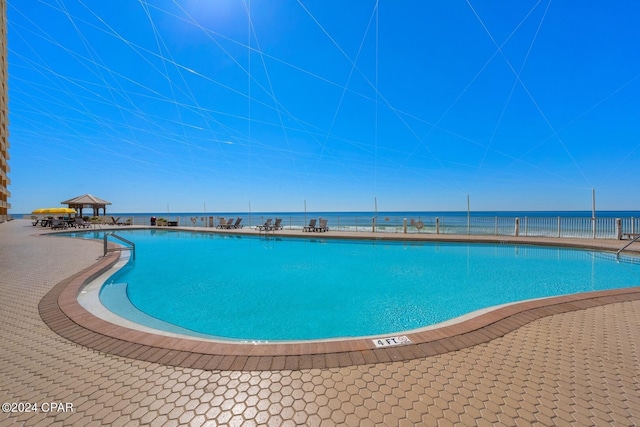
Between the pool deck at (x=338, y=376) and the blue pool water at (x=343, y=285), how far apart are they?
1320 mm

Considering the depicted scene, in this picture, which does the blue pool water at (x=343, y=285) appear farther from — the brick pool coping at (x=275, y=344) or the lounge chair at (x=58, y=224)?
the lounge chair at (x=58, y=224)

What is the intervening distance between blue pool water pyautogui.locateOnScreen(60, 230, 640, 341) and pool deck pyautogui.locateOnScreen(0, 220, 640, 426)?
1320 millimetres

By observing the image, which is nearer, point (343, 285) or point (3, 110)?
point (343, 285)

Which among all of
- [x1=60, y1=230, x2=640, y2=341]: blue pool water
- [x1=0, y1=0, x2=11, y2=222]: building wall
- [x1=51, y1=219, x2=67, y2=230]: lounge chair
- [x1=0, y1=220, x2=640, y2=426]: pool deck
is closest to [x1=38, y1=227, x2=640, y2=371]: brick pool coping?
[x1=0, y1=220, x2=640, y2=426]: pool deck

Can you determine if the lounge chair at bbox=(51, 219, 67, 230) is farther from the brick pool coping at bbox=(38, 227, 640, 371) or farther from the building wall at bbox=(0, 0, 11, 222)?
the brick pool coping at bbox=(38, 227, 640, 371)

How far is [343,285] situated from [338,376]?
4.08 m

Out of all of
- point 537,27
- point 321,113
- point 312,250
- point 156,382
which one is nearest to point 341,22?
point 321,113

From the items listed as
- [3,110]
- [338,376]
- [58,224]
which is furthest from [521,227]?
[3,110]

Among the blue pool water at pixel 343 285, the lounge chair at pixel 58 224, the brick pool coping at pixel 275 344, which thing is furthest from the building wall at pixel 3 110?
the brick pool coping at pixel 275 344

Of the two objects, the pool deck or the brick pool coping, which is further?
the brick pool coping

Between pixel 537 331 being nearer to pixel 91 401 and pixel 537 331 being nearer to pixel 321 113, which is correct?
pixel 91 401

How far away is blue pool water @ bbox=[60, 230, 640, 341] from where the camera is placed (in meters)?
4.26

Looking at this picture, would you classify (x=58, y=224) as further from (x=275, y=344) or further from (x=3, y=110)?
(x=275, y=344)

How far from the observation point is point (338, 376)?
2.17 metres
